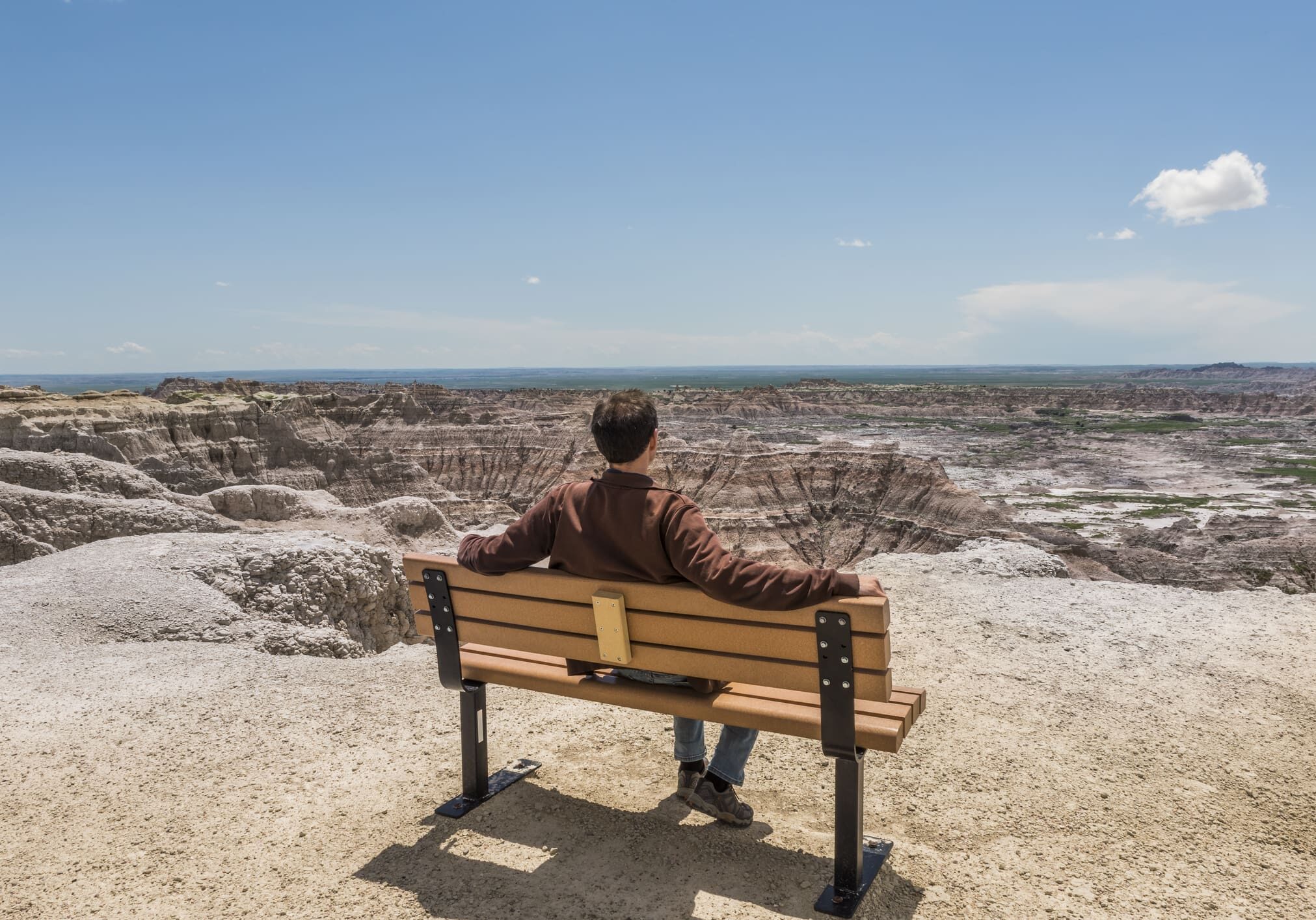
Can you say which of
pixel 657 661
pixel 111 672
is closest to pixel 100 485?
pixel 111 672

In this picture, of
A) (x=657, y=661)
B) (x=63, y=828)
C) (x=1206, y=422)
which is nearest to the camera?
(x=657, y=661)

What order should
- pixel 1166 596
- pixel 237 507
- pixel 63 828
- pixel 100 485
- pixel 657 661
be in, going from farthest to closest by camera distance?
pixel 237 507
pixel 100 485
pixel 1166 596
pixel 63 828
pixel 657 661

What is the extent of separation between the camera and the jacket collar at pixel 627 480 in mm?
3334

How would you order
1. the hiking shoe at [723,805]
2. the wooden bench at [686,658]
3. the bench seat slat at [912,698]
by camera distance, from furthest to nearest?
1. the hiking shoe at [723,805]
2. the bench seat slat at [912,698]
3. the wooden bench at [686,658]

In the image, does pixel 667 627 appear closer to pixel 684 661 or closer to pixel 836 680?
pixel 684 661

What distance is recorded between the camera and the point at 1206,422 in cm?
10088

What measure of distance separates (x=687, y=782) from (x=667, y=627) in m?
1.14

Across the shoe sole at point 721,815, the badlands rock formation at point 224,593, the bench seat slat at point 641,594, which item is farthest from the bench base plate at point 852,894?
the badlands rock formation at point 224,593

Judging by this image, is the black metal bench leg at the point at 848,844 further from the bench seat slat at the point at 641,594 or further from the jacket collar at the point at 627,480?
the jacket collar at the point at 627,480

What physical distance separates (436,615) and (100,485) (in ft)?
45.1

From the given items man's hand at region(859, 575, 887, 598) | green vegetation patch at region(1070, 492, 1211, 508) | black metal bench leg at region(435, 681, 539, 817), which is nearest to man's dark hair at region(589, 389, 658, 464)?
man's hand at region(859, 575, 887, 598)

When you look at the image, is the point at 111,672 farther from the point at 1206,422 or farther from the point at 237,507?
the point at 1206,422

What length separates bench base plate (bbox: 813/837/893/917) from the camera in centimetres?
310

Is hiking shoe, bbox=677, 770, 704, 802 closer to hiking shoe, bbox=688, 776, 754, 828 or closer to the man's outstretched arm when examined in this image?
hiking shoe, bbox=688, 776, 754, 828
